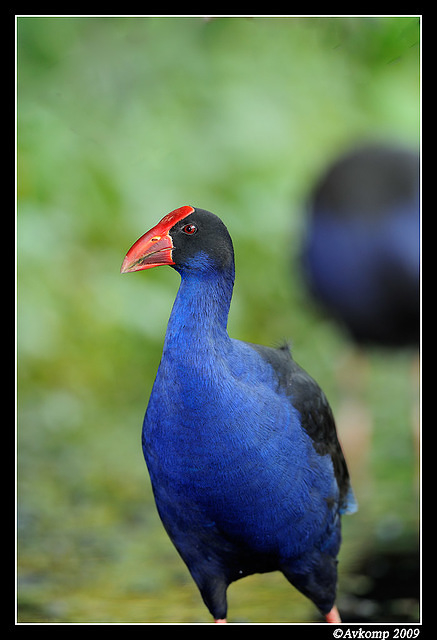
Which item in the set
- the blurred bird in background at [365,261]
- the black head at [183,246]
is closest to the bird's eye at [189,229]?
the black head at [183,246]

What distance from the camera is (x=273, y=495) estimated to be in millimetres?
2611

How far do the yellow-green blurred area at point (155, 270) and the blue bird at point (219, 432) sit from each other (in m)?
0.81

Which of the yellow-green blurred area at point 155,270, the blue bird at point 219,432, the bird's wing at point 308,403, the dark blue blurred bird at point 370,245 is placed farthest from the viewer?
the dark blue blurred bird at point 370,245

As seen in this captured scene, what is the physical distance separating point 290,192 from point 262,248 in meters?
0.45

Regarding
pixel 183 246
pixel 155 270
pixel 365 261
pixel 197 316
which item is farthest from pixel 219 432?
pixel 155 270

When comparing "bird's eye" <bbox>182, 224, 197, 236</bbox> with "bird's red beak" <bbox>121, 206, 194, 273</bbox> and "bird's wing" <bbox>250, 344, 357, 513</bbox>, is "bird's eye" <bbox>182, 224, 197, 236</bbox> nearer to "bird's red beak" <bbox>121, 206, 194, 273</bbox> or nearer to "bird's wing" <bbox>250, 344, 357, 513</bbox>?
"bird's red beak" <bbox>121, 206, 194, 273</bbox>

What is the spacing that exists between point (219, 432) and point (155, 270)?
3.01m

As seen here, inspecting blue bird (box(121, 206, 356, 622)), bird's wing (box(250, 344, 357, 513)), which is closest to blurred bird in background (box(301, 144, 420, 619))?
bird's wing (box(250, 344, 357, 513))

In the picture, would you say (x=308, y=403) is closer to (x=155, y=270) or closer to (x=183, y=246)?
(x=183, y=246)

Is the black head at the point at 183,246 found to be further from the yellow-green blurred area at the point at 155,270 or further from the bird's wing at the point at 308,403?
the yellow-green blurred area at the point at 155,270

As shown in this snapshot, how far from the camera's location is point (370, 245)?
4.93m

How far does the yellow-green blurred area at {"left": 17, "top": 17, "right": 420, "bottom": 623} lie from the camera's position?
12.3 ft

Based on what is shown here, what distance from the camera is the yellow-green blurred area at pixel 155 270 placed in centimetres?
374

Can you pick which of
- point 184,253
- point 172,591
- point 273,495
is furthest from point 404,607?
point 184,253
